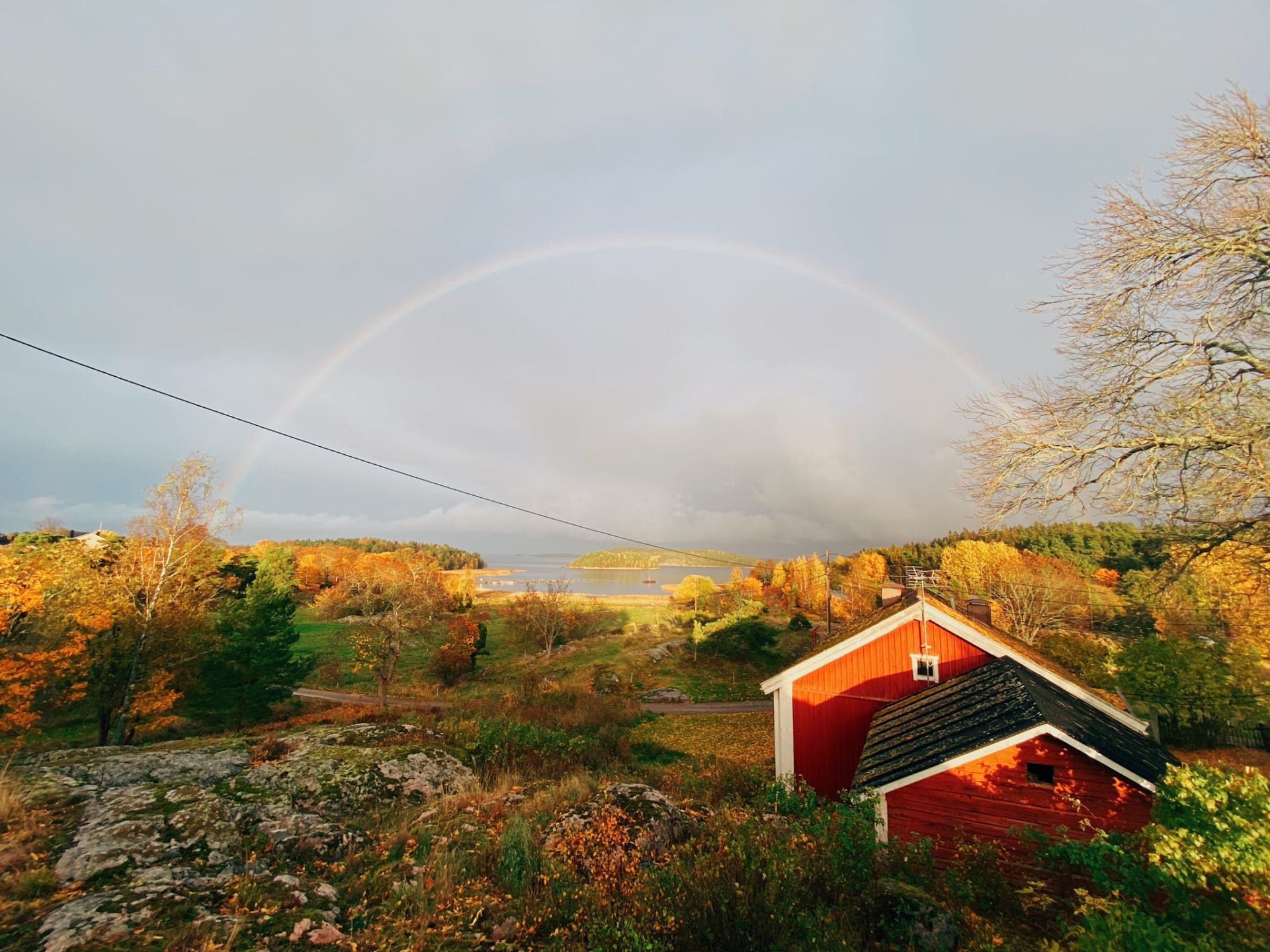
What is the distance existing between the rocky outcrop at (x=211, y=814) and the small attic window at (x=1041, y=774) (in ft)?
39.9

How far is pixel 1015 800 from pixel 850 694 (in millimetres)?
5682

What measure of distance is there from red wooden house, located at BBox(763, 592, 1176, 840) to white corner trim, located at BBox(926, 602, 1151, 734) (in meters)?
0.03

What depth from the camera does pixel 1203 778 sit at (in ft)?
16.3

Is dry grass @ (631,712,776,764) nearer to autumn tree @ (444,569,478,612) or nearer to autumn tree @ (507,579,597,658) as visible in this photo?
autumn tree @ (507,579,597,658)

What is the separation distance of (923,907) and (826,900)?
1.02 meters

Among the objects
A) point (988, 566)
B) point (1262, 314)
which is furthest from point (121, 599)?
point (988, 566)

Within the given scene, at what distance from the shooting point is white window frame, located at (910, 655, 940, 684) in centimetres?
1516

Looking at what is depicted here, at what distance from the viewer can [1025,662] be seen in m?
14.4

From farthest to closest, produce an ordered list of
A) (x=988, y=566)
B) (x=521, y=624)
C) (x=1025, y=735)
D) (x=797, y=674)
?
(x=988, y=566), (x=521, y=624), (x=797, y=674), (x=1025, y=735)

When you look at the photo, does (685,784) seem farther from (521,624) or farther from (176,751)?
(521,624)

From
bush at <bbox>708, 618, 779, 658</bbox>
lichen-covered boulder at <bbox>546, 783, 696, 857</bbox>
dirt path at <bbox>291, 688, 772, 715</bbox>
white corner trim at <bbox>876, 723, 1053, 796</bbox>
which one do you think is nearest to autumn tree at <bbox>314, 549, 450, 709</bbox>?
dirt path at <bbox>291, 688, 772, 715</bbox>

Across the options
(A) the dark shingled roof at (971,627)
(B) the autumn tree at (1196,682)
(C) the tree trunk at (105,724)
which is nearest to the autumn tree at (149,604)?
(C) the tree trunk at (105,724)

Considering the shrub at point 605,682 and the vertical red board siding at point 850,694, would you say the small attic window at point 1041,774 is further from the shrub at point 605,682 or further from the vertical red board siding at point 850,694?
the shrub at point 605,682

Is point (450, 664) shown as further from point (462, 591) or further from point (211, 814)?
point (211, 814)
